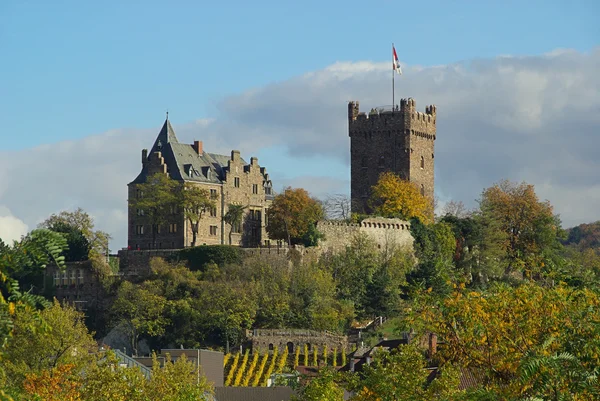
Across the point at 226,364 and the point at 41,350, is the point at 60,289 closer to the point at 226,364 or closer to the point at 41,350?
the point at 226,364

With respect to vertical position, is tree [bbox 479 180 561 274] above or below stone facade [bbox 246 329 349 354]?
above

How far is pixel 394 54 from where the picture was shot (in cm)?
9944

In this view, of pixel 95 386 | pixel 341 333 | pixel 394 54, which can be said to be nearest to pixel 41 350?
pixel 95 386

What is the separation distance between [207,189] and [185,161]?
9.42 ft

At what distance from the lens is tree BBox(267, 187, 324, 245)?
3580 inches

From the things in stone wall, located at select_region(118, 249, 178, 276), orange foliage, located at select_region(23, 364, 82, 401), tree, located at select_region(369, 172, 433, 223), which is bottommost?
orange foliage, located at select_region(23, 364, 82, 401)

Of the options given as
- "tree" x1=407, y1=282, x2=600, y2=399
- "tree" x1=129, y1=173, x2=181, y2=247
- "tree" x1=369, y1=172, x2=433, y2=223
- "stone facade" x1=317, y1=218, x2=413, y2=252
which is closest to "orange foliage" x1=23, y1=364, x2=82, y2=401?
"tree" x1=407, y1=282, x2=600, y2=399

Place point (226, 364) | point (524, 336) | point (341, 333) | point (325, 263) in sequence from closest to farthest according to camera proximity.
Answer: point (524, 336) → point (226, 364) → point (341, 333) → point (325, 263)

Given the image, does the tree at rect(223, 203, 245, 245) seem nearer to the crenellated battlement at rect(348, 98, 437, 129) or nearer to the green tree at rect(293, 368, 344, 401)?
the crenellated battlement at rect(348, 98, 437, 129)

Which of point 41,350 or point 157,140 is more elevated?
A: point 157,140

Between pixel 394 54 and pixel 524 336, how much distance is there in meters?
71.3

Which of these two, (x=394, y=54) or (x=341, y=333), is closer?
(x=341, y=333)

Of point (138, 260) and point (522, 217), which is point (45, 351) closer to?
point (138, 260)

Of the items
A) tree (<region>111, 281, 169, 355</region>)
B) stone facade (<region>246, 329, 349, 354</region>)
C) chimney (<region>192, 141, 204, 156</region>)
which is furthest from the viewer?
chimney (<region>192, 141, 204, 156</region>)
